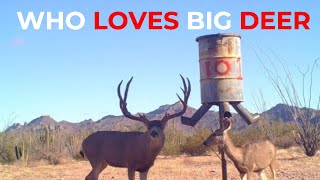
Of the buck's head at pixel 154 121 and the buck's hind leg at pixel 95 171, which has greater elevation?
the buck's head at pixel 154 121

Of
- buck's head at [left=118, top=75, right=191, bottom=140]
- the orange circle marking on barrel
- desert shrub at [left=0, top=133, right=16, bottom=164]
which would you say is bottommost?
desert shrub at [left=0, top=133, right=16, bottom=164]

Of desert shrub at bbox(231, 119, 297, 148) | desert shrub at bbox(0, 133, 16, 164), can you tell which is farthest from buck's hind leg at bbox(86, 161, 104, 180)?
desert shrub at bbox(0, 133, 16, 164)

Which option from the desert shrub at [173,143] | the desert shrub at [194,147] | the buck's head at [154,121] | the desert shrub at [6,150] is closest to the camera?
the buck's head at [154,121]

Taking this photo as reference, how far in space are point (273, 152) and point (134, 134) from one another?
3.45 metres

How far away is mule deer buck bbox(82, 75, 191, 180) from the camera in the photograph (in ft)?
41.4

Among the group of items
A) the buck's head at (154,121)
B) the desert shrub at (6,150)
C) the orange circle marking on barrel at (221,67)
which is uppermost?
the orange circle marking on barrel at (221,67)

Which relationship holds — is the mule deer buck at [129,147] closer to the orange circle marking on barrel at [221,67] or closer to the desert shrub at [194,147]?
the orange circle marking on barrel at [221,67]

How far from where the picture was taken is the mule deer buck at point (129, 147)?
41.4 feet

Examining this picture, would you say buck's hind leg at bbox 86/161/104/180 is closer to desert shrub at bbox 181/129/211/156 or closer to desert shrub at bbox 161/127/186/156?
desert shrub at bbox 181/129/211/156

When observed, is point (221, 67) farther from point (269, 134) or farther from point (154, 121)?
point (269, 134)

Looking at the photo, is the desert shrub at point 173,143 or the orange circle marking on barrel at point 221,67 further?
the desert shrub at point 173,143

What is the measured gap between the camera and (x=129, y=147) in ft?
42.6

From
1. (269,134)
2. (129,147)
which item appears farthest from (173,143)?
(129,147)

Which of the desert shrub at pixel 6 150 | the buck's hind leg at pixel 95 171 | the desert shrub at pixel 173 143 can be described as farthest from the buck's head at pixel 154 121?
the desert shrub at pixel 6 150
